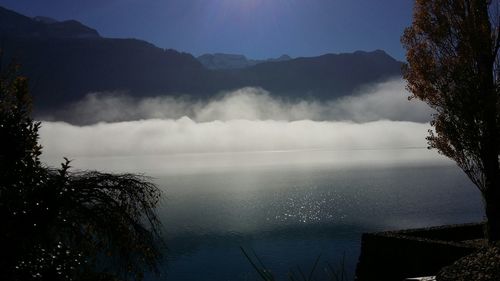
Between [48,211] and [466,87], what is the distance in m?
16.4

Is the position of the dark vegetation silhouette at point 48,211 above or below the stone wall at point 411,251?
above

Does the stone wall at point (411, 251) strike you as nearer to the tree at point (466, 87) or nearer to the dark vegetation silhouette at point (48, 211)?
the tree at point (466, 87)

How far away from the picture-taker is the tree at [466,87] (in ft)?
58.4

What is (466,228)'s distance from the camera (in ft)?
69.7

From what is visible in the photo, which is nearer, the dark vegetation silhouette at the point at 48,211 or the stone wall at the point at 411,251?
the dark vegetation silhouette at the point at 48,211

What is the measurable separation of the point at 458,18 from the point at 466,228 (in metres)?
9.35

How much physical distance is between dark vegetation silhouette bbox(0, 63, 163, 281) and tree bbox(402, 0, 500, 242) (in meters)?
12.7

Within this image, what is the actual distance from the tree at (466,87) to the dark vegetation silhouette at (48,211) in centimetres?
1266

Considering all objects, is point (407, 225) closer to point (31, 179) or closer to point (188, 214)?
point (188, 214)

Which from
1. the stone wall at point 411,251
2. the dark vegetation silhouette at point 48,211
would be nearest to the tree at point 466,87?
the stone wall at point 411,251

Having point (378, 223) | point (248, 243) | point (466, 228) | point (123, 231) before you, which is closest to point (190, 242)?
point (248, 243)

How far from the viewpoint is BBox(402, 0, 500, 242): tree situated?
58.4ft

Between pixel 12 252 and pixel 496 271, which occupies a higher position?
pixel 12 252

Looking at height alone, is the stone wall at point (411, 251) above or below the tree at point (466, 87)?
below
